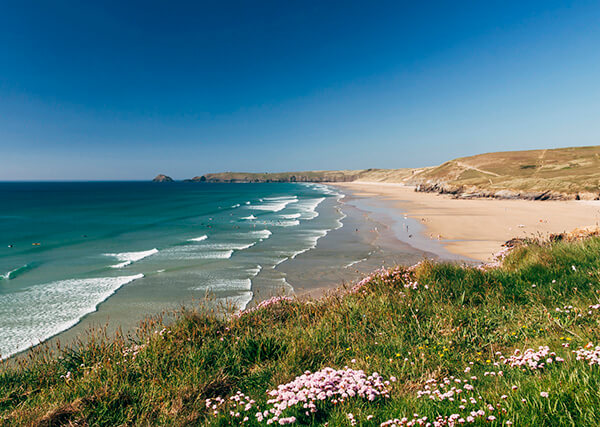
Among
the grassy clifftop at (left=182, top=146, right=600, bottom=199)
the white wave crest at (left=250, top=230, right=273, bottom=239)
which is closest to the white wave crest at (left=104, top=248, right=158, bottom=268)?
the white wave crest at (left=250, top=230, right=273, bottom=239)

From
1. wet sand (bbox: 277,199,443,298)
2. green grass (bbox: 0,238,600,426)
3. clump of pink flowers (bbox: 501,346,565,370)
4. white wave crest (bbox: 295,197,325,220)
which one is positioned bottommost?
wet sand (bbox: 277,199,443,298)

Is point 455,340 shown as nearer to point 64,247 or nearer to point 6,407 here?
point 6,407

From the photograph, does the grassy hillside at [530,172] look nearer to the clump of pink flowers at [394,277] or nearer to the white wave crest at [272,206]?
the white wave crest at [272,206]

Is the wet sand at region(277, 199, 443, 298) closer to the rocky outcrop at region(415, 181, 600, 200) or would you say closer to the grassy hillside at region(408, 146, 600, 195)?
the rocky outcrop at region(415, 181, 600, 200)

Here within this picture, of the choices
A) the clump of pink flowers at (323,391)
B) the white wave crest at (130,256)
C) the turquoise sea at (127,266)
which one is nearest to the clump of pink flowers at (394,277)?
the turquoise sea at (127,266)

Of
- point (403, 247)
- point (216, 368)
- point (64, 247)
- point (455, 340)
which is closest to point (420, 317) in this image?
point (455, 340)

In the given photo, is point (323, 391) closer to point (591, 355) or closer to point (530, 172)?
point (591, 355)
